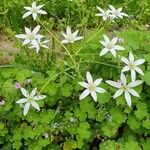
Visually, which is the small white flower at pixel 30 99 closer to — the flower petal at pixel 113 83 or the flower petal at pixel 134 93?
the flower petal at pixel 113 83

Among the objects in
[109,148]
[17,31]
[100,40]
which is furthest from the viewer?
[17,31]

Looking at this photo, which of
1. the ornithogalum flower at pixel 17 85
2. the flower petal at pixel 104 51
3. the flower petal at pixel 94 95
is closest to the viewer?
the flower petal at pixel 94 95

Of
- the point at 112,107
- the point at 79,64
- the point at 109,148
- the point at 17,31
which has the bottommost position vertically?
the point at 109,148

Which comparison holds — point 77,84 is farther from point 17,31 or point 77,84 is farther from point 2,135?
point 17,31

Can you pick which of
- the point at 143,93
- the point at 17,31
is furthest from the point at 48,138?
the point at 17,31

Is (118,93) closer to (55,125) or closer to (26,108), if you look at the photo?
(55,125)

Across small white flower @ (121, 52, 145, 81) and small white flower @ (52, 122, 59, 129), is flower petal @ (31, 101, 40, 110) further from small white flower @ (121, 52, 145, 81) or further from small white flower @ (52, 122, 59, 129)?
small white flower @ (121, 52, 145, 81)

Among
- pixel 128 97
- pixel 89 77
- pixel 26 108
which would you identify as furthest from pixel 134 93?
pixel 26 108

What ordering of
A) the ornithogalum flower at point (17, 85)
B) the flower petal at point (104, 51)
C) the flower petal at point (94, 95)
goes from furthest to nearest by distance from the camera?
1. the ornithogalum flower at point (17, 85)
2. the flower petal at point (104, 51)
3. the flower petal at point (94, 95)

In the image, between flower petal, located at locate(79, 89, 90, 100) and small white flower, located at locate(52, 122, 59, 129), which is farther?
small white flower, located at locate(52, 122, 59, 129)

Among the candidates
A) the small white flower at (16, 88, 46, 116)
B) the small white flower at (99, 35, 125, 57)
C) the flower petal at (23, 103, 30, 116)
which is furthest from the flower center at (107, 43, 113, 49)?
the flower petal at (23, 103, 30, 116)

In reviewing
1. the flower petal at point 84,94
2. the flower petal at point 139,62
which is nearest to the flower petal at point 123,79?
the flower petal at point 139,62
